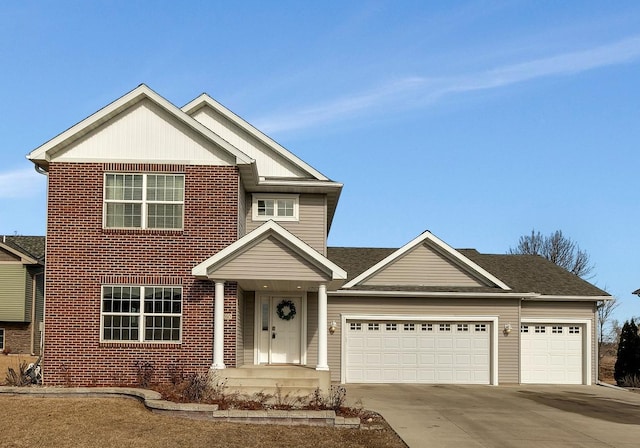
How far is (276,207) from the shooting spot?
23094 mm

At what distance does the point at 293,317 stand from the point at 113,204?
683 centimetres

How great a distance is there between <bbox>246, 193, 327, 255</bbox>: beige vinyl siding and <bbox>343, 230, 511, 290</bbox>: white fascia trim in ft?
7.87

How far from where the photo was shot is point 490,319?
24594 millimetres

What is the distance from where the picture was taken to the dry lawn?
39.7 ft

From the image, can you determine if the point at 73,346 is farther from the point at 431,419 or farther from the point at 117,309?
the point at 431,419

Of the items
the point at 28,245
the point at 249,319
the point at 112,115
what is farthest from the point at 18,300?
the point at 112,115

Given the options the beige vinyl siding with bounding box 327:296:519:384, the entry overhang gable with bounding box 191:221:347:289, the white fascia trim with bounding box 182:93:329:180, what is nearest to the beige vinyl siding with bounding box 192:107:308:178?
the white fascia trim with bounding box 182:93:329:180

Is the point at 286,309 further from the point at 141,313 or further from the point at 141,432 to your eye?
the point at 141,432

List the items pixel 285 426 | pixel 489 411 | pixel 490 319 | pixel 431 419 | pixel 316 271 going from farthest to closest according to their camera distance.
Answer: pixel 490 319, pixel 316 271, pixel 489 411, pixel 431 419, pixel 285 426

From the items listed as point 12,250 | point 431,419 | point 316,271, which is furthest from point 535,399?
point 12,250

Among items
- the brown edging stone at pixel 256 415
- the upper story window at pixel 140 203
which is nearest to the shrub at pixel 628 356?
the brown edging stone at pixel 256 415

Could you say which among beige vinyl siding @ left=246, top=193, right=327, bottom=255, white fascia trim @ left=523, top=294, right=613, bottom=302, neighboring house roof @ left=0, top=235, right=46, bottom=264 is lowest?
white fascia trim @ left=523, top=294, right=613, bottom=302

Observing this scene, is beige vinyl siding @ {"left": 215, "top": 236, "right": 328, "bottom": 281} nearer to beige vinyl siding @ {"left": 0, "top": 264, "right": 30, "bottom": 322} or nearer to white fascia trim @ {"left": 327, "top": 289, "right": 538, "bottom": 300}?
white fascia trim @ {"left": 327, "top": 289, "right": 538, "bottom": 300}

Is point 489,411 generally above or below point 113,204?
below
